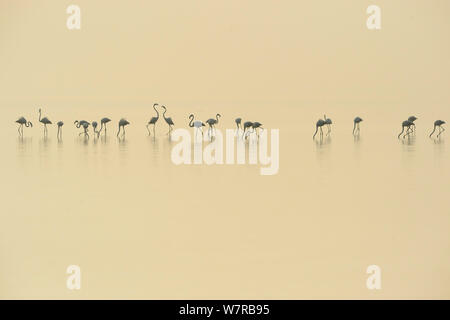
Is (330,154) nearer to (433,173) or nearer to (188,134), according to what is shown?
(433,173)

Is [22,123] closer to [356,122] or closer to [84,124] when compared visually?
[84,124]

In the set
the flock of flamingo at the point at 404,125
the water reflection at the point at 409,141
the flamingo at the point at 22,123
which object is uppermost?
the flamingo at the point at 22,123

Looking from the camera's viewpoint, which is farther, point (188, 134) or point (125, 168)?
point (188, 134)

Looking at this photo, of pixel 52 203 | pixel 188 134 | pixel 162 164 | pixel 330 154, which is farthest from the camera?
pixel 188 134

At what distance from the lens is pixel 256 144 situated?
9.26 m

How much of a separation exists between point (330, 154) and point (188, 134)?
2.74m

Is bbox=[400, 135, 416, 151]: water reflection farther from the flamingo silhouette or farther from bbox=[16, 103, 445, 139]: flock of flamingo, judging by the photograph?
the flamingo silhouette

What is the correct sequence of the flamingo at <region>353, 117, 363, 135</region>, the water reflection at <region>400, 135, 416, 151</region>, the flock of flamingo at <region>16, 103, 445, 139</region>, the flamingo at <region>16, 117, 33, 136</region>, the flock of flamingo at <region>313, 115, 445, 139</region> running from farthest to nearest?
1. the flamingo at <region>16, 117, 33, 136</region>
2. the flamingo at <region>353, 117, 363, 135</region>
3. the flock of flamingo at <region>16, 103, 445, 139</region>
4. the flock of flamingo at <region>313, 115, 445, 139</region>
5. the water reflection at <region>400, 135, 416, 151</region>

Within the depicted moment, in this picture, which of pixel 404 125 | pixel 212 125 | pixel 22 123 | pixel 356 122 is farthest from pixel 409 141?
pixel 22 123

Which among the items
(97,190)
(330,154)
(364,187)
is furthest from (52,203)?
(330,154)

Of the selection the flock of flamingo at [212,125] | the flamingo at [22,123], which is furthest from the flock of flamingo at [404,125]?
the flamingo at [22,123]

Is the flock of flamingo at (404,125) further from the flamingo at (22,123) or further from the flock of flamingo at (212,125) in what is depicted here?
the flamingo at (22,123)

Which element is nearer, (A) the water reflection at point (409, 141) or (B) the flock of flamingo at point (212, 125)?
(A) the water reflection at point (409, 141)

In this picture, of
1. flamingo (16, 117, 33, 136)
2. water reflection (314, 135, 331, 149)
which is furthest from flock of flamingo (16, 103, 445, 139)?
water reflection (314, 135, 331, 149)
